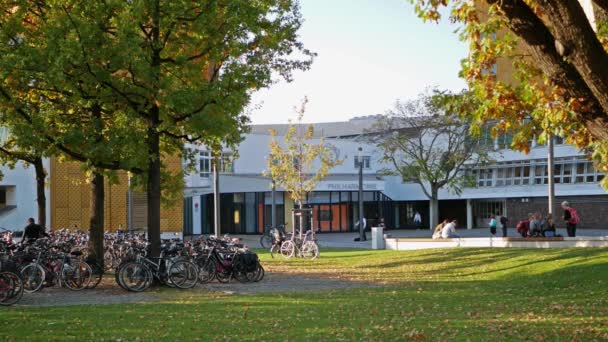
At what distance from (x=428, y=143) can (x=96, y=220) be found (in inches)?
1254

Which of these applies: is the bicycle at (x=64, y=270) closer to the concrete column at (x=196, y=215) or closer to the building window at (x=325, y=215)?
the concrete column at (x=196, y=215)

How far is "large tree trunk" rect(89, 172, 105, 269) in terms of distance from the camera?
2206 centimetres

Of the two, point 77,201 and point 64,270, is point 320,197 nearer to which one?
point 77,201

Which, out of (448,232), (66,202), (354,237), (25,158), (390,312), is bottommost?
(354,237)

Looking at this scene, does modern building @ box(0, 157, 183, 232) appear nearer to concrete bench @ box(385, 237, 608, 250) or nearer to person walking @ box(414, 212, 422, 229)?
concrete bench @ box(385, 237, 608, 250)

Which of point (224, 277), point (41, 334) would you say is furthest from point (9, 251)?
point (41, 334)

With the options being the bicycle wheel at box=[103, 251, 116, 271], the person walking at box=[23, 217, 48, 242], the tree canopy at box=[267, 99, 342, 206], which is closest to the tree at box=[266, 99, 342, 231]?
the tree canopy at box=[267, 99, 342, 206]

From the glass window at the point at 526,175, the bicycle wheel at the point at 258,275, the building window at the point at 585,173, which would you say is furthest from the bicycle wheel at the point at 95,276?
the glass window at the point at 526,175

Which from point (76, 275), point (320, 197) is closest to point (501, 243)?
point (76, 275)

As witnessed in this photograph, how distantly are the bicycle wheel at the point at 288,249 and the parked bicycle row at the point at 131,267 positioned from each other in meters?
7.53

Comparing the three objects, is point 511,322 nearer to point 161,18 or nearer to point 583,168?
point 161,18

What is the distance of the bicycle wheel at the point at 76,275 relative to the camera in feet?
59.1

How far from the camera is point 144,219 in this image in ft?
134

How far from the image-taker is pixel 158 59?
1908 cm
